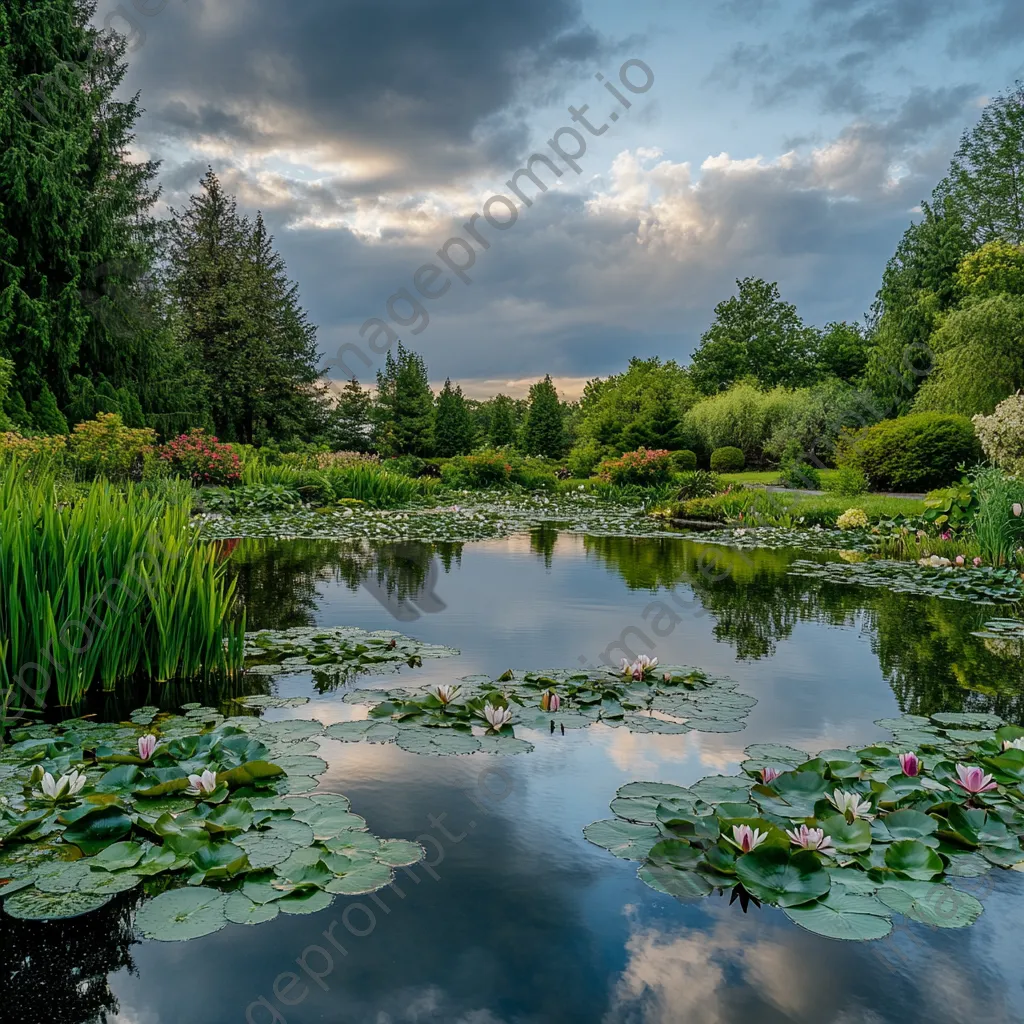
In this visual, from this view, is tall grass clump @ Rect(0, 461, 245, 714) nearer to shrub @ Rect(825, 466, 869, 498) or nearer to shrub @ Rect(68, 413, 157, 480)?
shrub @ Rect(68, 413, 157, 480)

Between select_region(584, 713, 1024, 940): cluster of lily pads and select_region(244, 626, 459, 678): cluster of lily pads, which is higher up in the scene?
select_region(584, 713, 1024, 940): cluster of lily pads

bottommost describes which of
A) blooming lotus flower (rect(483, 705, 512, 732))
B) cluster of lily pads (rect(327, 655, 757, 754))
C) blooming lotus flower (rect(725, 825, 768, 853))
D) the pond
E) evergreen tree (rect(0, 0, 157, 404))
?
the pond

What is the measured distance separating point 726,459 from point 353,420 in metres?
17.0

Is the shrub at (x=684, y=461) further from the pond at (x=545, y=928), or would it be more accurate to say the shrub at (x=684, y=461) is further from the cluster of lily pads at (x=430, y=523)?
the pond at (x=545, y=928)

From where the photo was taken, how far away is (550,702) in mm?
3346

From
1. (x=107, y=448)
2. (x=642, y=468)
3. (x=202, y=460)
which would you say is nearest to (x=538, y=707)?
(x=107, y=448)

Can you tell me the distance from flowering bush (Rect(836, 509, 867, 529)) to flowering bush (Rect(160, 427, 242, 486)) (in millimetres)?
11589

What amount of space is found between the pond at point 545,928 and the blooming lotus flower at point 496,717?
120mm

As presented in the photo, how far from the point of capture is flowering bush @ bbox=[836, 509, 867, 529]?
12.3 metres

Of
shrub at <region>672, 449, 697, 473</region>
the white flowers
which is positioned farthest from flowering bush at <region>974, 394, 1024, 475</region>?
shrub at <region>672, 449, 697, 473</region>

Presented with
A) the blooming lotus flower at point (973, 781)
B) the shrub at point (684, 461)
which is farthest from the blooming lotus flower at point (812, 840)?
the shrub at point (684, 461)

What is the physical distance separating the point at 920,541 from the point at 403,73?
8967 millimetres

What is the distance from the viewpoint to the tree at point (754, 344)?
4406 cm

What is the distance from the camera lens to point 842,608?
6.27m
